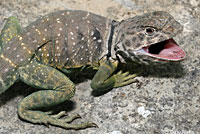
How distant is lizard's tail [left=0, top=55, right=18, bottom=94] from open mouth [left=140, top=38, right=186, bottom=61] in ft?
5.66

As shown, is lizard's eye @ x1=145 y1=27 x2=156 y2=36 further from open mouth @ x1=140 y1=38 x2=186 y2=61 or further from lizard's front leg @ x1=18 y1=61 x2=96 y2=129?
lizard's front leg @ x1=18 y1=61 x2=96 y2=129

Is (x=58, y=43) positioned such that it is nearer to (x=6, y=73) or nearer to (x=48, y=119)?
(x=6, y=73)

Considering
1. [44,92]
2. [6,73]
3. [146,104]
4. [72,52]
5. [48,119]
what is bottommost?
[48,119]

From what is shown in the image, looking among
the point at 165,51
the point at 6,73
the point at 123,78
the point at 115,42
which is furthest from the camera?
the point at 123,78

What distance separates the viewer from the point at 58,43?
470cm

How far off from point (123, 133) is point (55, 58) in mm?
1380

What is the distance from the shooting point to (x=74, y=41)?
4.76 metres

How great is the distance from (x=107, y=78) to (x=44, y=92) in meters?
0.94

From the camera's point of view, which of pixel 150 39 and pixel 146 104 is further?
pixel 146 104

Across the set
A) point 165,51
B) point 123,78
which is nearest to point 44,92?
point 123,78

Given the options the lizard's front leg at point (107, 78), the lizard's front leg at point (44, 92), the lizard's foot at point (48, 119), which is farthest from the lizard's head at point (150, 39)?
the lizard's foot at point (48, 119)

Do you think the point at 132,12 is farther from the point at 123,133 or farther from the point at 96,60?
the point at 123,133

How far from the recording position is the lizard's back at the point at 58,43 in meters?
4.56

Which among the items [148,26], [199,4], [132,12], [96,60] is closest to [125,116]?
[96,60]
